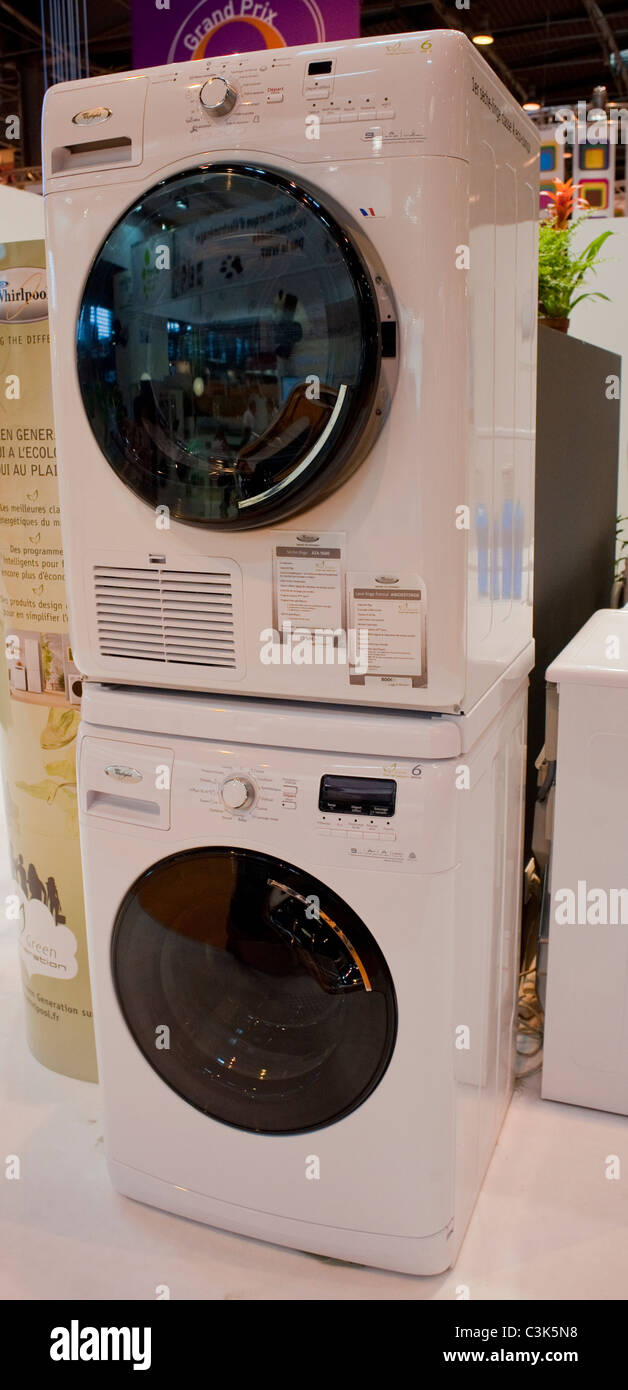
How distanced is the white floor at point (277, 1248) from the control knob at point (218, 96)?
73.9 inches

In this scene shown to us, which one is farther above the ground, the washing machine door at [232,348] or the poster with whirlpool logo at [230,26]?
the poster with whirlpool logo at [230,26]

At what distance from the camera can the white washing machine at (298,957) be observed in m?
1.57

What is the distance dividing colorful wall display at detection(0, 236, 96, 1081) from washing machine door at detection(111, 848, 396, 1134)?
476 millimetres

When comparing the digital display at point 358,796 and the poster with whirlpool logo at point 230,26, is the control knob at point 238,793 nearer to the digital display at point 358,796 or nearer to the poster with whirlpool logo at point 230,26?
the digital display at point 358,796

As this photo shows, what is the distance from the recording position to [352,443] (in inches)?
56.0

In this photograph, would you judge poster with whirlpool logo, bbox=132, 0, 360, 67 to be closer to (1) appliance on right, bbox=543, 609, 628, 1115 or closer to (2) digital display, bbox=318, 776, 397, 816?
(1) appliance on right, bbox=543, 609, 628, 1115

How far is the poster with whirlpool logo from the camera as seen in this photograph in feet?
7.95

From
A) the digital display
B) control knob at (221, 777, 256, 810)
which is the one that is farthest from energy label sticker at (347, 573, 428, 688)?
control knob at (221, 777, 256, 810)

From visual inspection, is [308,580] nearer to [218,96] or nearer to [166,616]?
[166,616]

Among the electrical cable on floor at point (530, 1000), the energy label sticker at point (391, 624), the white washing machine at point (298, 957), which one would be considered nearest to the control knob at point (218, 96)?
the energy label sticker at point (391, 624)

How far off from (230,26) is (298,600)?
70.9 inches
